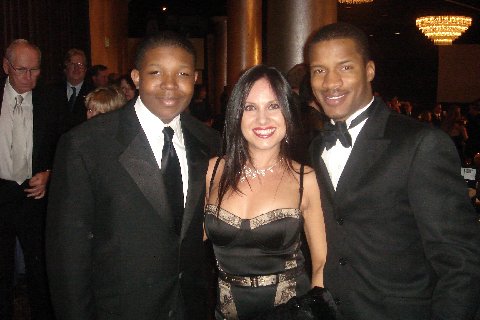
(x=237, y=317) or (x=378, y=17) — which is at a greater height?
(x=378, y=17)

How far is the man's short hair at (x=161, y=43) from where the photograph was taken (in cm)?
216

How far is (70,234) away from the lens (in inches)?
76.7

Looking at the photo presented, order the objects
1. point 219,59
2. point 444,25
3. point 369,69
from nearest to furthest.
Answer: point 369,69, point 444,25, point 219,59

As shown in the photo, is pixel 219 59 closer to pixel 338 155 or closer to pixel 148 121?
pixel 148 121

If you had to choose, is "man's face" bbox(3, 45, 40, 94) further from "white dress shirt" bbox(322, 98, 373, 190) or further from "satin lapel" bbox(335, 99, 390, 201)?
"satin lapel" bbox(335, 99, 390, 201)

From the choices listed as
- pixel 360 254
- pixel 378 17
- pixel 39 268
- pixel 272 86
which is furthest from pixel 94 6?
pixel 378 17

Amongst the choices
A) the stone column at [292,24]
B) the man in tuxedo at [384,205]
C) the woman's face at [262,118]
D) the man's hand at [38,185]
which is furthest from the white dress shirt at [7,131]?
the stone column at [292,24]

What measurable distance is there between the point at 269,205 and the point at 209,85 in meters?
18.0

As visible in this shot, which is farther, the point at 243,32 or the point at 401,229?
the point at 243,32

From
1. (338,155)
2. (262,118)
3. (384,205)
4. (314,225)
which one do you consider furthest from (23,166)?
(384,205)

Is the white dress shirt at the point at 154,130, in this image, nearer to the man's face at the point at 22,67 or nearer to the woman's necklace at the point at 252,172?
the woman's necklace at the point at 252,172

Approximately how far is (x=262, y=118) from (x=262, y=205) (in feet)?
1.42

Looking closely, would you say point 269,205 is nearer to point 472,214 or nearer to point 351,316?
point 351,316

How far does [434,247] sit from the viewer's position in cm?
169
